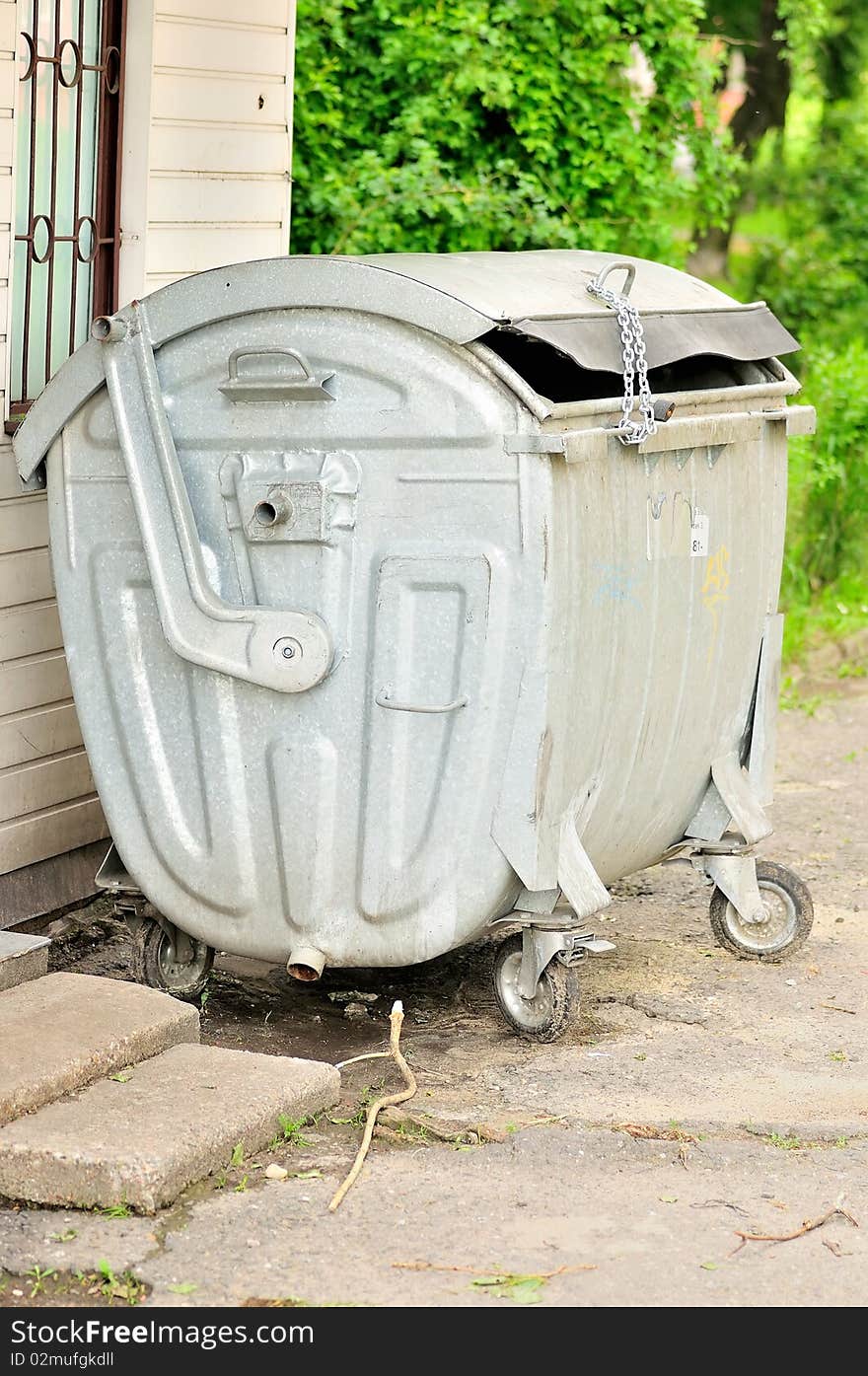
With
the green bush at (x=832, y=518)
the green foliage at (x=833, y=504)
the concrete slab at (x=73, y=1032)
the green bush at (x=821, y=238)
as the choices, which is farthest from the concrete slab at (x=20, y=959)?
the green bush at (x=821, y=238)

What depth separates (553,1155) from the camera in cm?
398

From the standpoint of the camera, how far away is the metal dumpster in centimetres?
421

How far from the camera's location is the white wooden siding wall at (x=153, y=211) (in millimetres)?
5148

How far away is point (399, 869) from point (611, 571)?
34.0 inches

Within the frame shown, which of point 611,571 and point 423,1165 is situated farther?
point 611,571

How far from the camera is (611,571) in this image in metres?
4.45

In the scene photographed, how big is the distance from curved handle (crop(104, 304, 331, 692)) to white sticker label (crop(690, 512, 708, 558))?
3.46 ft

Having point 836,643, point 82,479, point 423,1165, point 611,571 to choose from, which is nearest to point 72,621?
point 82,479

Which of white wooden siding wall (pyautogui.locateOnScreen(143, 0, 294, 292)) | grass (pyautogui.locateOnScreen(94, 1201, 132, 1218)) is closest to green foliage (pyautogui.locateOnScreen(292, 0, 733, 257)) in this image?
white wooden siding wall (pyautogui.locateOnScreen(143, 0, 294, 292))

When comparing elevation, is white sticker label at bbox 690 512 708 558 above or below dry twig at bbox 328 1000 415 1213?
above

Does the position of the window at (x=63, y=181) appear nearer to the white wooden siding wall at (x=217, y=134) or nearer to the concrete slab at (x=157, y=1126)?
the white wooden siding wall at (x=217, y=134)

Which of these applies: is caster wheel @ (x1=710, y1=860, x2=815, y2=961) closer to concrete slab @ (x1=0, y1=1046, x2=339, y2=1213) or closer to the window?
concrete slab @ (x1=0, y1=1046, x2=339, y2=1213)

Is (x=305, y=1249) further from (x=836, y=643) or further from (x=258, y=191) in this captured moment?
(x=836, y=643)

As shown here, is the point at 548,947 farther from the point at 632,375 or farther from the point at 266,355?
the point at 266,355
